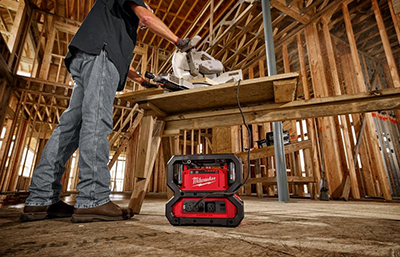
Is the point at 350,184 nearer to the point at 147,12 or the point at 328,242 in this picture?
the point at 328,242

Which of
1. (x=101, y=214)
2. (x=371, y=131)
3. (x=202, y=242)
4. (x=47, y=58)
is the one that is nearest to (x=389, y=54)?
(x=371, y=131)

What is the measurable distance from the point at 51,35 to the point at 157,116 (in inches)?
304

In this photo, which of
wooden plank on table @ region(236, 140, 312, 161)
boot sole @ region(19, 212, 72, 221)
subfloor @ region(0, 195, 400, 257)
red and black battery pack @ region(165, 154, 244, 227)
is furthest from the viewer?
wooden plank on table @ region(236, 140, 312, 161)

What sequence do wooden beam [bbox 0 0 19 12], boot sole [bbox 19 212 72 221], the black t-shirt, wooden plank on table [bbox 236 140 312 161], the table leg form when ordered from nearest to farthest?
1. boot sole [bbox 19 212 72 221]
2. the black t-shirt
3. the table leg
4. wooden plank on table [bbox 236 140 312 161]
5. wooden beam [bbox 0 0 19 12]

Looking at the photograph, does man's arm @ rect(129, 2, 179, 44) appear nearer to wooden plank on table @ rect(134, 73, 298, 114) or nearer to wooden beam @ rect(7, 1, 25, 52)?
wooden plank on table @ rect(134, 73, 298, 114)

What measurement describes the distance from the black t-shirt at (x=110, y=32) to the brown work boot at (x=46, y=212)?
960 millimetres

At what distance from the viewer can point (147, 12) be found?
146 cm

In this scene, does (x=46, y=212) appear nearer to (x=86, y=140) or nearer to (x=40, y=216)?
(x=40, y=216)

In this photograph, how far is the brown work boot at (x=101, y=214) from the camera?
1182 mm

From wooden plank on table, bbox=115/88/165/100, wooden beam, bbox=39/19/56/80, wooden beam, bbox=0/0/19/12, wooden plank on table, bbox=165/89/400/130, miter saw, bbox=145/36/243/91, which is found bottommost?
wooden plank on table, bbox=165/89/400/130

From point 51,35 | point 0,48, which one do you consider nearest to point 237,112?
point 0,48

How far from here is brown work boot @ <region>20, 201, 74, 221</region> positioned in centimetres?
123

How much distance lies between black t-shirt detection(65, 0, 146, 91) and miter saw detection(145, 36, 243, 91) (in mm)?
271

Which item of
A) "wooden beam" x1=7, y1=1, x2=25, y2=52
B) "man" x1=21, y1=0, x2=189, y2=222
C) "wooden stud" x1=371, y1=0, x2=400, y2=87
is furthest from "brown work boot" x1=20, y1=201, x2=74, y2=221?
"wooden beam" x1=7, y1=1, x2=25, y2=52
